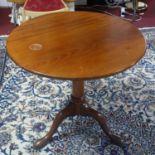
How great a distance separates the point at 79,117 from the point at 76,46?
639mm

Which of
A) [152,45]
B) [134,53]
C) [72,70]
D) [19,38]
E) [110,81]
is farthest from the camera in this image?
[152,45]

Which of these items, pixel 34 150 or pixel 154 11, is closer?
pixel 34 150

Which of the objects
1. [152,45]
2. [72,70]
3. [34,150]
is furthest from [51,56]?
[152,45]

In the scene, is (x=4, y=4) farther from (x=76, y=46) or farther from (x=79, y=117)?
(x=76, y=46)

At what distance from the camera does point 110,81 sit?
2.21 metres

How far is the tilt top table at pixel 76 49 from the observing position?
4.09 ft

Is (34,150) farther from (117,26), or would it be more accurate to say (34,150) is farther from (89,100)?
(117,26)

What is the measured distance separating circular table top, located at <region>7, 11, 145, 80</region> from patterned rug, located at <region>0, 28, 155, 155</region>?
0.63m

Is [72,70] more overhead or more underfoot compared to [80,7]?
more underfoot

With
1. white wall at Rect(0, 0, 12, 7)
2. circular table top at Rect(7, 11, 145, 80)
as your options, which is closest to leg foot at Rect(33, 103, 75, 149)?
→ circular table top at Rect(7, 11, 145, 80)

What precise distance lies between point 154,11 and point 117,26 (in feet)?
6.09

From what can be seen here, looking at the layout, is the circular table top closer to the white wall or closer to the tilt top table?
the tilt top table

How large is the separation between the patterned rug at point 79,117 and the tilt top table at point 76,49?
0.10 metres

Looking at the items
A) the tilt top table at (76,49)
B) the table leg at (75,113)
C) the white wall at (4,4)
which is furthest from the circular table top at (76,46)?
the white wall at (4,4)
